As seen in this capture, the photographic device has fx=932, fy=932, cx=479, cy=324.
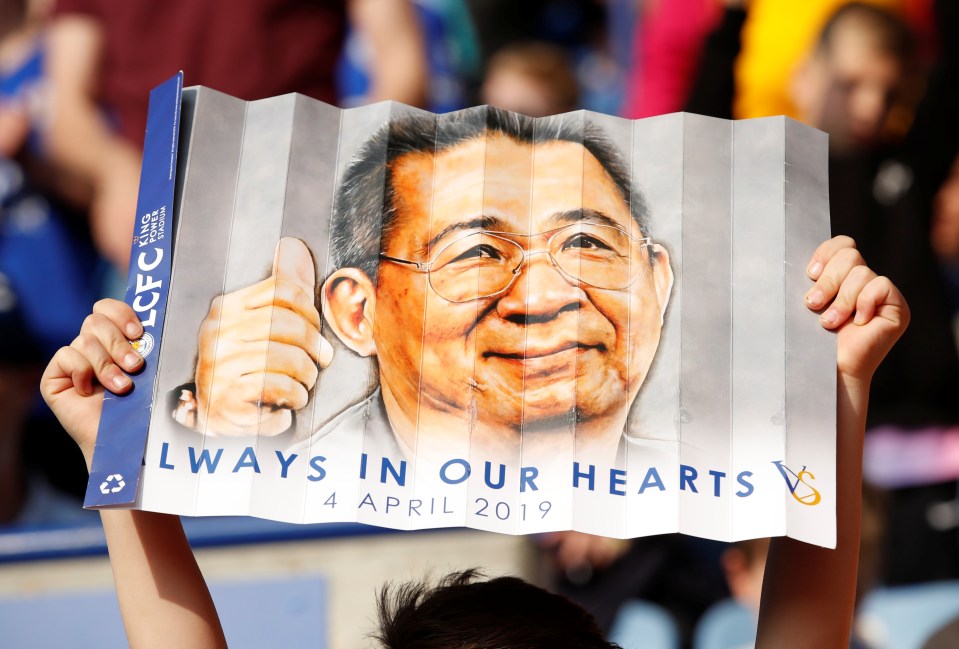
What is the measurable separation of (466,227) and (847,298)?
305 millimetres

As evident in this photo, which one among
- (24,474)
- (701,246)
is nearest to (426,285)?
(701,246)

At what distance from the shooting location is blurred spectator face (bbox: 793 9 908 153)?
235cm

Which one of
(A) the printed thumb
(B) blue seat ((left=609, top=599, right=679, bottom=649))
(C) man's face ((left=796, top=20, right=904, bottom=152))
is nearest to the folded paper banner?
(A) the printed thumb

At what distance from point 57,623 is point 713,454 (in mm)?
1675

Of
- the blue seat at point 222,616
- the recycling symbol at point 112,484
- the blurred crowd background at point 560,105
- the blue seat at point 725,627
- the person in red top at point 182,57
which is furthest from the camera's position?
the person in red top at point 182,57

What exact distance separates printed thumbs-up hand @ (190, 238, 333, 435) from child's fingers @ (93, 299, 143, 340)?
1.9 inches

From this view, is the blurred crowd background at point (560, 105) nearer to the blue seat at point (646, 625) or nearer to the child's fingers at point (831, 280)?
the blue seat at point (646, 625)

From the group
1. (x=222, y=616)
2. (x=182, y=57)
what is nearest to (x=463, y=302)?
(x=222, y=616)

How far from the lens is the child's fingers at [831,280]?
72cm

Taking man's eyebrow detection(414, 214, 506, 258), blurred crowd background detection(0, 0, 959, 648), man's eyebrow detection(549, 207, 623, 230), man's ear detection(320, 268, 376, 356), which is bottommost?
man's ear detection(320, 268, 376, 356)

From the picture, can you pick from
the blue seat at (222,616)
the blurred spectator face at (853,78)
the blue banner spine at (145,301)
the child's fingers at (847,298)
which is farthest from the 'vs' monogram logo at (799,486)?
the blurred spectator face at (853,78)

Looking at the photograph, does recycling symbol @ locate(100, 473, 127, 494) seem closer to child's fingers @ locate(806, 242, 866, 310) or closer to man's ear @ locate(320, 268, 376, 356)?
man's ear @ locate(320, 268, 376, 356)

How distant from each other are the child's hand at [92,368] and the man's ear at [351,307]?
0.48 feet

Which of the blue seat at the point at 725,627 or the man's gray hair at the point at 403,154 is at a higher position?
the man's gray hair at the point at 403,154
